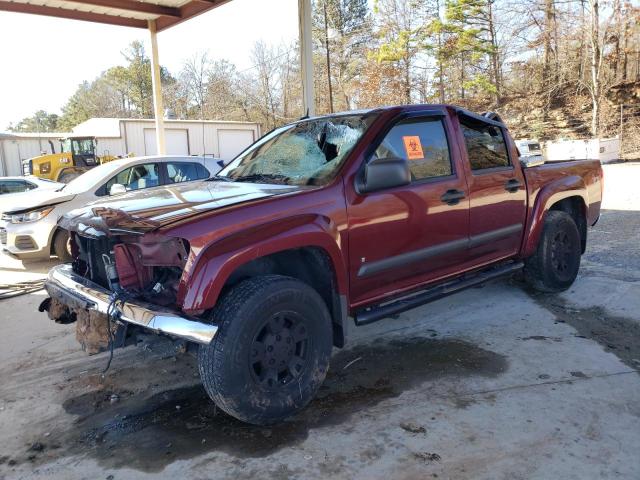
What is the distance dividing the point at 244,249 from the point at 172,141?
29635mm

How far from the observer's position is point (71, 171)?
2345cm

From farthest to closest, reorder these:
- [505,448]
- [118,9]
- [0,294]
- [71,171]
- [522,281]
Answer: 1. [71,171]
2. [118,9]
3. [0,294]
4. [522,281]
5. [505,448]

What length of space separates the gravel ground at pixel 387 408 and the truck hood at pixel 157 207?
2.34 ft

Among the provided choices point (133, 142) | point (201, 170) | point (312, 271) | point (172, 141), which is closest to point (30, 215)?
point (201, 170)

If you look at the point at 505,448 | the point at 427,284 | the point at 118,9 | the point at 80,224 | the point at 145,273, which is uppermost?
the point at 118,9

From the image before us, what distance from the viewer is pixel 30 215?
7.35m

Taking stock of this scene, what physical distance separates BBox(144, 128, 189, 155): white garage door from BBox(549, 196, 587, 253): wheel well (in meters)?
27.5

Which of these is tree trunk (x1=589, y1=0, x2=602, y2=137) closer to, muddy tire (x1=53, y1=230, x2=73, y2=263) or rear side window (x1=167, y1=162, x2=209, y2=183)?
rear side window (x1=167, y1=162, x2=209, y2=183)

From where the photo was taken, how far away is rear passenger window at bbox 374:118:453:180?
3.74 metres

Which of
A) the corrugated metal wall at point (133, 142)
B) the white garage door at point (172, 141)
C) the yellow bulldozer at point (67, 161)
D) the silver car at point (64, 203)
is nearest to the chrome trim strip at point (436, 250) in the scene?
the silver car at point (64, 203)

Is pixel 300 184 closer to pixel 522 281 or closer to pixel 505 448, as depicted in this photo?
pixel 505 448

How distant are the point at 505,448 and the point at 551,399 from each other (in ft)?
2.29

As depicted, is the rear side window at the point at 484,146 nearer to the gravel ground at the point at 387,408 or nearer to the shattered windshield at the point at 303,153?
the shattered windshield at the point at 303,153

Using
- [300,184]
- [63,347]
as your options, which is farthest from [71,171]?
[300,184]
